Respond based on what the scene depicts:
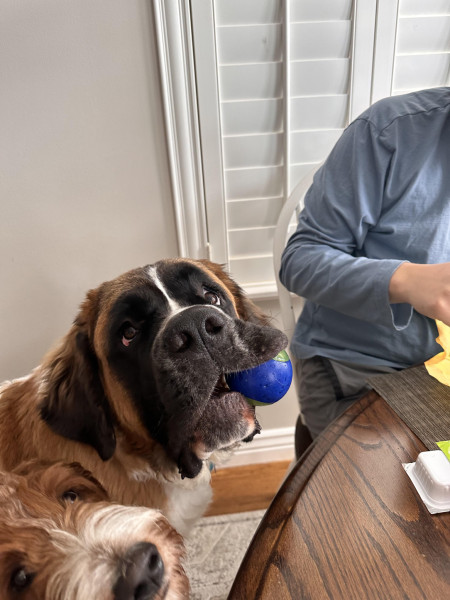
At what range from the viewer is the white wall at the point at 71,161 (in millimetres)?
1170

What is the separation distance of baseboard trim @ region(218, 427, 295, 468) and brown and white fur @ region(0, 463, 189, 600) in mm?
1214

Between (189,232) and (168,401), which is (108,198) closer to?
(189,232)

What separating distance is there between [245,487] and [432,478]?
1.38m

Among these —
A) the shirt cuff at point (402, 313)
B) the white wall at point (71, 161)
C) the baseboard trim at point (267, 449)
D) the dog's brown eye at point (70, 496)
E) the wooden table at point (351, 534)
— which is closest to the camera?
the wooden table at point (351, 534)

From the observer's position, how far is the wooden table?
446 mm

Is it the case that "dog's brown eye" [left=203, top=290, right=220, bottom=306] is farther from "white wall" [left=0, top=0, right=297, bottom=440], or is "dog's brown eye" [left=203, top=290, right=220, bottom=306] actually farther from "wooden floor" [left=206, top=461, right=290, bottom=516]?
"wooden floor" [left=206, top=461, right=290, bottom=516]

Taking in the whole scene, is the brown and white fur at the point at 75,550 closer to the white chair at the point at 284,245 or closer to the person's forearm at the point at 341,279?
the person's forearm at the point at 341,279

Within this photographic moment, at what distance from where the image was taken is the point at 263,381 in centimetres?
Answer: 78

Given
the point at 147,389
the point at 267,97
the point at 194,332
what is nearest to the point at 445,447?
the point at 194,332

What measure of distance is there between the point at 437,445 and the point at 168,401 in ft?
1.42

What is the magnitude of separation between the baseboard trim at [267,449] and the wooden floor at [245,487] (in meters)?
0.02

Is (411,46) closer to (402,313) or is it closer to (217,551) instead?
(402,313)

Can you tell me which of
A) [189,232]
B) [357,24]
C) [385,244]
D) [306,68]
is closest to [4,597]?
[385,244]

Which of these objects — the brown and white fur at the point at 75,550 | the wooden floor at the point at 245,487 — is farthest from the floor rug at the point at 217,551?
the brown and white fur at the point at 75,550
